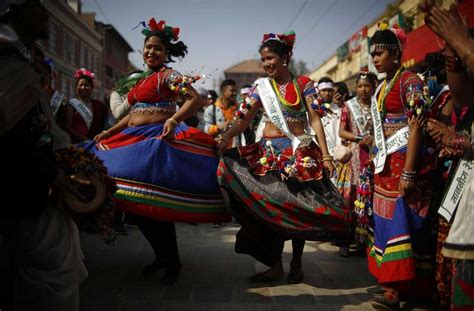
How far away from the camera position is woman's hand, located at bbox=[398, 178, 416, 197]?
10.6ft

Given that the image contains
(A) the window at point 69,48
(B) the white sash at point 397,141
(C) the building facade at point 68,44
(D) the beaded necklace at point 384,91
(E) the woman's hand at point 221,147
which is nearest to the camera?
(B) the white sash at point 397,141

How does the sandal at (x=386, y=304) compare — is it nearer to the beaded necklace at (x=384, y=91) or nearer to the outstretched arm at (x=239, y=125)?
the beaded necklace at (x=384, y=91)

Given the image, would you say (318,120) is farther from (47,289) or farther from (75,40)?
(75,40)

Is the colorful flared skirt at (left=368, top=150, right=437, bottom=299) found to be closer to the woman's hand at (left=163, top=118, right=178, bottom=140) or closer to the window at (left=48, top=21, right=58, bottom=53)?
→ the woman's hand at (left=163, top=118, right=178, bottom=140)

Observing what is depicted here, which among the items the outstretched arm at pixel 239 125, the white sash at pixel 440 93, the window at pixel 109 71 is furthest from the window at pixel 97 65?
the white sash at pixel 440 93

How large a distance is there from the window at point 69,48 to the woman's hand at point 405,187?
32.0 metres

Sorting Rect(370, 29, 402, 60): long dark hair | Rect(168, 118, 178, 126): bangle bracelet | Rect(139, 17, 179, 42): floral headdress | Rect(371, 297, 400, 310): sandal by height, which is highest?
Rect(139, 17, 179, 42): floral headdress

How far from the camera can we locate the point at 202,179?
3680 mm

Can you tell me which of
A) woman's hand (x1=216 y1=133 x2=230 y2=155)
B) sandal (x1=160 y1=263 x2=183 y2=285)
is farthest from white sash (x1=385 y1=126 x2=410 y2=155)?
sandal (x1=160 y1=263 x2=183 y2=285)

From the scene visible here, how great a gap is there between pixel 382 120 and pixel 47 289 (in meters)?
2.79

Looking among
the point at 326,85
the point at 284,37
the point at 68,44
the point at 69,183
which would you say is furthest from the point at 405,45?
the point at 68,44

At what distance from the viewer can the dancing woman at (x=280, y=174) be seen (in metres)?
3.63

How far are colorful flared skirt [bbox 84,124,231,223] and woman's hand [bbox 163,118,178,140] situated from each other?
0.15ft

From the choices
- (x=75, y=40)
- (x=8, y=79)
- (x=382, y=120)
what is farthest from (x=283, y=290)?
(x=75, y=40)
